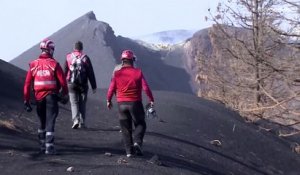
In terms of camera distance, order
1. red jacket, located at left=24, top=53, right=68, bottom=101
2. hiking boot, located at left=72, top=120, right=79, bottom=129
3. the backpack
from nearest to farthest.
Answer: red jacket, located at left=24, top=53, right=68, bottom=101 → the backpack → hiking boot, located at left=72, top=120, right=79, bottom=129

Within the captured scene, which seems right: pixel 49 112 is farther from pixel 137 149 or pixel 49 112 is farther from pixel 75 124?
pixel 75 124

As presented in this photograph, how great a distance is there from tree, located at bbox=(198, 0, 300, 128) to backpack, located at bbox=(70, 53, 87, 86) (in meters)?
6.94

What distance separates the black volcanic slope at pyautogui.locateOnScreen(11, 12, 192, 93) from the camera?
38.2m

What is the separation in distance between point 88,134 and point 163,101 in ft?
23.7

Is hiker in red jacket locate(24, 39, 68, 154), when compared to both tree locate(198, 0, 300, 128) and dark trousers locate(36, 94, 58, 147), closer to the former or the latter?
dark trousers locate(36, 94, 58, 147)

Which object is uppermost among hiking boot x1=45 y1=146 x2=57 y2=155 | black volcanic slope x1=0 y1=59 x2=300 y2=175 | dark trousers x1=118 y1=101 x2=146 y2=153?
dark trousers x1=118 y1=101 x2=146 y2=153

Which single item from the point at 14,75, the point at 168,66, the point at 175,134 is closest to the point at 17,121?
the point at 175,134

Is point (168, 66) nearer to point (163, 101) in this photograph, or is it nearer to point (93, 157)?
point (163, 101)

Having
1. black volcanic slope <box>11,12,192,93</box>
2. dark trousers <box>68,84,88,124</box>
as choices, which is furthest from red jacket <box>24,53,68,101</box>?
black volcanic slope <box>11,12,192,93</box>

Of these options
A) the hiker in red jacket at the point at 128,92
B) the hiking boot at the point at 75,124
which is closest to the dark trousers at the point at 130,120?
the hiker in red jacket at the point at 128,92

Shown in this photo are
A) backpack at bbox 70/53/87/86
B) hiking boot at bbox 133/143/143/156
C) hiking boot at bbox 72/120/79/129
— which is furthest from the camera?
hiking boot at bbox 72/120/79/129

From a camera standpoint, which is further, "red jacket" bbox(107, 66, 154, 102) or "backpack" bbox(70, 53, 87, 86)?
"backpack" bbox(70, 53, 87, 86)

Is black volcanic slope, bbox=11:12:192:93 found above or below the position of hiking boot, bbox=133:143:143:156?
above

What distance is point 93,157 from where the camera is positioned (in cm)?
1012
